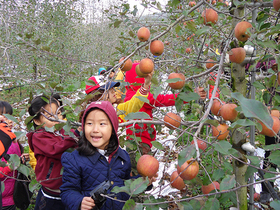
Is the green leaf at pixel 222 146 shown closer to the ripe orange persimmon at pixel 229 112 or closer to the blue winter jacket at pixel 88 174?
the ripe orange persimmon at pixel 229 112

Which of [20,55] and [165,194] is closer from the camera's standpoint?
[165,194]

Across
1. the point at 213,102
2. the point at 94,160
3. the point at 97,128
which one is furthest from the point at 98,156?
the point at 213,102

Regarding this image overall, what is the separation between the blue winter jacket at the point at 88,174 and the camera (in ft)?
3.60

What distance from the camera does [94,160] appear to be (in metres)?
1.14

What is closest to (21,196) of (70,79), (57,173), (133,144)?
(57,173)

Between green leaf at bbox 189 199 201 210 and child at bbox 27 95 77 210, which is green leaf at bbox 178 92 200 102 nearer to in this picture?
green leaf at bbox 189 199 201 210

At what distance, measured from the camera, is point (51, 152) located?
1.30m

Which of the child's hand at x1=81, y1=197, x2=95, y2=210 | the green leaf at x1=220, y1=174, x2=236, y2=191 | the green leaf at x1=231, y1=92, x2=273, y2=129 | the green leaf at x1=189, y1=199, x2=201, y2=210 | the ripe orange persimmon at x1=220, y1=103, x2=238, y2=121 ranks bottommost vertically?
the child's hand at x1=81, y1=197, x2=95, y2=210

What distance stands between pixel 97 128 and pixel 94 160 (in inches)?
7.2

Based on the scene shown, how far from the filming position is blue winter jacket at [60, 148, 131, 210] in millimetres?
1099

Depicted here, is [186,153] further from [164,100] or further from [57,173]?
[164,100]

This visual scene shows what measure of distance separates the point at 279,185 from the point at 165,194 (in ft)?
3.97

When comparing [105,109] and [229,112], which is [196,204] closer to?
[229,112]

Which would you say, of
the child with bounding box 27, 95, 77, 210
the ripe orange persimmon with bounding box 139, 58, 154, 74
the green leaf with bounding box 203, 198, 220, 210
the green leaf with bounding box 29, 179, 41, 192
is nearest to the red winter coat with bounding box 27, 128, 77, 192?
the child with bounding box 27, 95, 77, 210
